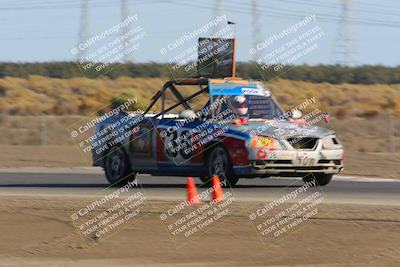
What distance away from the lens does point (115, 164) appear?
789 inches

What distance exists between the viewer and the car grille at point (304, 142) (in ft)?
59.3

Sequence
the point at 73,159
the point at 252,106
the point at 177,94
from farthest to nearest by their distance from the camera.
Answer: the point at 73,159, the point at 177,94, the point at 252,106

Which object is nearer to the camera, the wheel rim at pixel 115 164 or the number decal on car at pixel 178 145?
the number decal on car at pixel 178 145

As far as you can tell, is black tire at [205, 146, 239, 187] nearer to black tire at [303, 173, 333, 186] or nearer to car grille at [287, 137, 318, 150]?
car grille at [287, 137, 318, 150]

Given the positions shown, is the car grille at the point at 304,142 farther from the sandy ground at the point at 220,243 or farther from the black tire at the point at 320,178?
the sandy ground at the point at 220,243

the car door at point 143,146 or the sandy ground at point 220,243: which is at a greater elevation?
the car door at point 143,146

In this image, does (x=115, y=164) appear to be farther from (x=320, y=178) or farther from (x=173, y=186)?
(x=320, y=178)

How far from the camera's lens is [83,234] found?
14.2m

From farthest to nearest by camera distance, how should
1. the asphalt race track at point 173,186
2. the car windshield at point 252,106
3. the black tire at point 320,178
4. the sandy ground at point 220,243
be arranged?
the black tire at point 320,178 < the car windshield at point 252,106 < the asphalt race track at point 173,186 < the sandy ground at point 220,243

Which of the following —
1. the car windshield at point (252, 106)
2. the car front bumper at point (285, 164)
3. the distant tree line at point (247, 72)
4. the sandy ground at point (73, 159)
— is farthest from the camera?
the distant tree line at point (247, 72)

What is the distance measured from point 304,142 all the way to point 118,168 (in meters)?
3.57

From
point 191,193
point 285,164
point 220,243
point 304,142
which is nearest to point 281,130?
point 304,142

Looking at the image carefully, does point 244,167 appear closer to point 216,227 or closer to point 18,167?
point 216,227

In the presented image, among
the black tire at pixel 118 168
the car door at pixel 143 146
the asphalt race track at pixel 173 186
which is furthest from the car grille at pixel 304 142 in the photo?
the black tire at pixel 118 168
